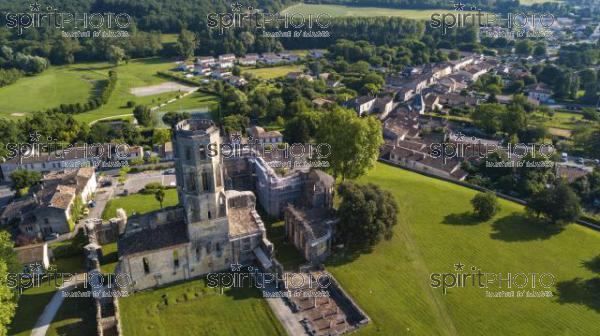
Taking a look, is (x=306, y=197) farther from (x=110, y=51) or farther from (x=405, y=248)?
(x=110, y=51)

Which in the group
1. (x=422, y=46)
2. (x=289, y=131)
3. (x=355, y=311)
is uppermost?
(x=422, y=46)

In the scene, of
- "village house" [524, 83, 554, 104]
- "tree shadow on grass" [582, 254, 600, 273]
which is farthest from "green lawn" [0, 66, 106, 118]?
"village house" [524, 83, 554, 104]

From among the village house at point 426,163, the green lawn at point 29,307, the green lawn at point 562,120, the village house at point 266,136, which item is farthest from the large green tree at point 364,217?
the green lawn at point 562,120

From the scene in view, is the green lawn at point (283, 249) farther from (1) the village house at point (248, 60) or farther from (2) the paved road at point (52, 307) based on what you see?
(1) the village house at point (248, 60)

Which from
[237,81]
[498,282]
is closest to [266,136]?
[237,81]

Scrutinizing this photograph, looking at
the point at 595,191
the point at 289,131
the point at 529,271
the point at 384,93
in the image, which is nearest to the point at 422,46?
the point at 384,93

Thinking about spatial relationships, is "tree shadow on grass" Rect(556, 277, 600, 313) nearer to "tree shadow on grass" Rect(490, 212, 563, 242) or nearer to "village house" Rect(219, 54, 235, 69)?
"tree shadow on grass" Rect(490, 212, 563, 242)

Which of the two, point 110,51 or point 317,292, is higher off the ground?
point 110,51
